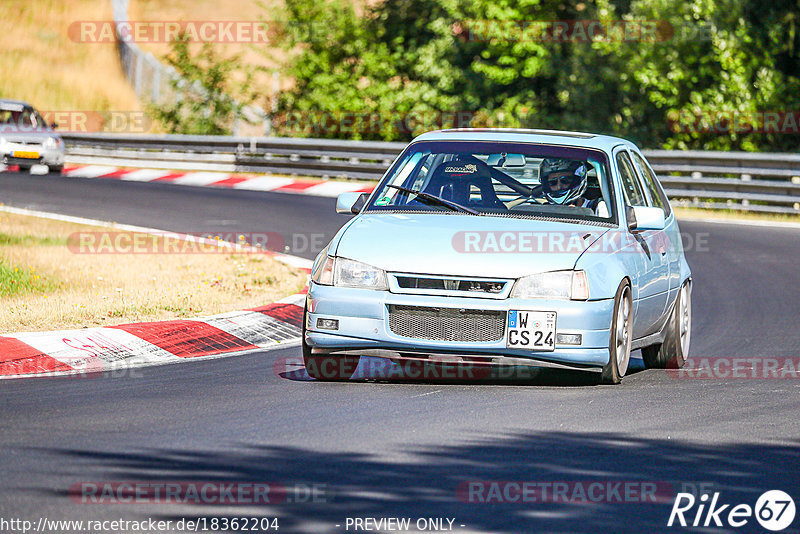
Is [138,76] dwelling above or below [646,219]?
above

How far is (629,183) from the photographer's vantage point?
9.61 m

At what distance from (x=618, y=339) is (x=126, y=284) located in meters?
5.87

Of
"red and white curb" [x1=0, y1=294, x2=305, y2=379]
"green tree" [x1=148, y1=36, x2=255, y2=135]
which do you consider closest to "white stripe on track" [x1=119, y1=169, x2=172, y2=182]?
"green tree" [x1=148, y1=36, x2=255, y2=135]

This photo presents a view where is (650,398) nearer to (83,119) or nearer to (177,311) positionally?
(177,311)

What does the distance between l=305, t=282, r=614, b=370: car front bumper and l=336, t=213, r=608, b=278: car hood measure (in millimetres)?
178

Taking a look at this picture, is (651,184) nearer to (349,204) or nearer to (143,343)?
(349,204)

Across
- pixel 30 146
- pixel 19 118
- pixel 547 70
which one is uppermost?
pixel 547 70

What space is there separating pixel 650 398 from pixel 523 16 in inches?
1196

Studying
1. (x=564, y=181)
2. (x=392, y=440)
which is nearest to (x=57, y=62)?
(x=564, y=181)

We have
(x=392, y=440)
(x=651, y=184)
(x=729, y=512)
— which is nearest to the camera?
(x=729, y=512)

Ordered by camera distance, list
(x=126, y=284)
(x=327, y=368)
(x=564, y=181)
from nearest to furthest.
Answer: (x=327, y=368)
(x=564, y=181)
(x=126, y=284)

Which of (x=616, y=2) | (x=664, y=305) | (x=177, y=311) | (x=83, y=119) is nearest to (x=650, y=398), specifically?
(x=664, y=305)

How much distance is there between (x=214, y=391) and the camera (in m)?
8.12

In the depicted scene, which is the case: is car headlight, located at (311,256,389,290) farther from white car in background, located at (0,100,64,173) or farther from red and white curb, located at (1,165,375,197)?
white car in background, located at (0,100,64,173)
